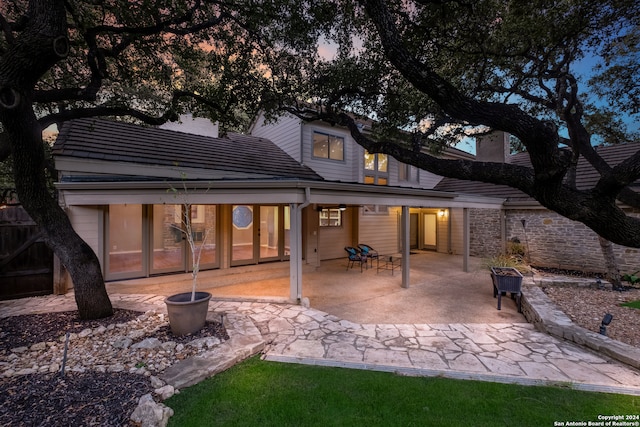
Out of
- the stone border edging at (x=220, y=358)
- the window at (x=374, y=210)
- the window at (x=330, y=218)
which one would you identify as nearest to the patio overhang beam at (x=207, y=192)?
the stone border edging at (x=220, y=358)

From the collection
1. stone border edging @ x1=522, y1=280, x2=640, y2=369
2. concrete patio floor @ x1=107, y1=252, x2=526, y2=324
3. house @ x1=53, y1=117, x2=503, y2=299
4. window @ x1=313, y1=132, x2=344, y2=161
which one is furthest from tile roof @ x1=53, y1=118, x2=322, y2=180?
stone border edging @ x1=522, y1=280, x2=640, y2=369

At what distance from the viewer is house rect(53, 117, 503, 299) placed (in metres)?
5.90

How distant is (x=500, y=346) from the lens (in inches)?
166

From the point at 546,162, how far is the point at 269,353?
413 centimetres

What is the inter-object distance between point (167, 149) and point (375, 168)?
806cm

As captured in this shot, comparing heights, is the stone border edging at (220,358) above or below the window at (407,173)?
below

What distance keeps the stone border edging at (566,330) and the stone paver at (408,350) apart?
110 mm

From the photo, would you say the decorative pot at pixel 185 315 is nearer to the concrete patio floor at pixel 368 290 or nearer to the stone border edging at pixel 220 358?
the stone border edging at pixel 220 358

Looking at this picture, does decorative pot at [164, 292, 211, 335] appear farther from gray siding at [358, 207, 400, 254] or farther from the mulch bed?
gray siding at [358, 207, 400, 254]

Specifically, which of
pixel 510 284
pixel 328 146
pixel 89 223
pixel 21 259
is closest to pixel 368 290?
pixel 510 284

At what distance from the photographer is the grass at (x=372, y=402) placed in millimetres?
2598

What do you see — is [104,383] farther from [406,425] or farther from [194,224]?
[194,224]

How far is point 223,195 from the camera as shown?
19.7ft

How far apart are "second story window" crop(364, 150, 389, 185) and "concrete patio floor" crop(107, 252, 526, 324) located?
4274mm
